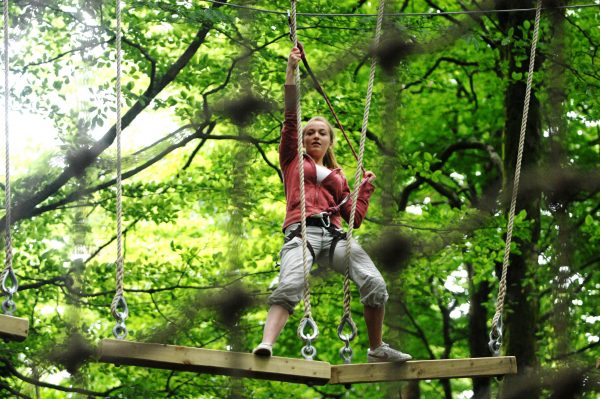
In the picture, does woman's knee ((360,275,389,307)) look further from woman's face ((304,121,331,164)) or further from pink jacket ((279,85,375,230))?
woman's face ((304,121,331,164))

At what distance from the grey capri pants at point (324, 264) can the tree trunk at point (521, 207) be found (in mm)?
3927

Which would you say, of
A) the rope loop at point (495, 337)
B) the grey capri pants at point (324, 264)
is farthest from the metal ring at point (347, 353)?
the rope loop at point (495, 337)

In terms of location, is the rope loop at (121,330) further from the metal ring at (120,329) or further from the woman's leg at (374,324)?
the woman's leg at (374,324)

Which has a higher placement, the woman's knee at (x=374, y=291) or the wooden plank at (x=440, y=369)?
the woman's knee at (x=374, y=291)

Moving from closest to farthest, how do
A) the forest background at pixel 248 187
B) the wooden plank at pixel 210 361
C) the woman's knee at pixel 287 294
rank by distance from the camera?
the wooden plank at pixel 210 361, the woman's knee at pixel 287 294, the forest background at pixel 248 187

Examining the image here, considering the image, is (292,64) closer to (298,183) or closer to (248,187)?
(298,183)

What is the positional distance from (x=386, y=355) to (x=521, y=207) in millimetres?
4676

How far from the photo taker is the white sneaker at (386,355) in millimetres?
4156

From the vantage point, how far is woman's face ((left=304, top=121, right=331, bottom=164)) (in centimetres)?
468

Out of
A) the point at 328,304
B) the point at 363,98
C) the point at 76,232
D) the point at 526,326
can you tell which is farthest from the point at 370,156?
the point at 76,232

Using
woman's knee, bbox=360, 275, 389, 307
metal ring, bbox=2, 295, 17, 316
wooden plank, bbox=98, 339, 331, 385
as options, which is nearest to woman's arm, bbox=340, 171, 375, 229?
woman's knee, bbox=360, 275, 389, 307

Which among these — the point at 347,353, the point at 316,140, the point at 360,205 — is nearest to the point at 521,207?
the point at 360,205

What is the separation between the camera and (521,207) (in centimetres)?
857

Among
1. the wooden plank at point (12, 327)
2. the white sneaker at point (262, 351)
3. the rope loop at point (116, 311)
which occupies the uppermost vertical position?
the rope loop at point (116, 311)
